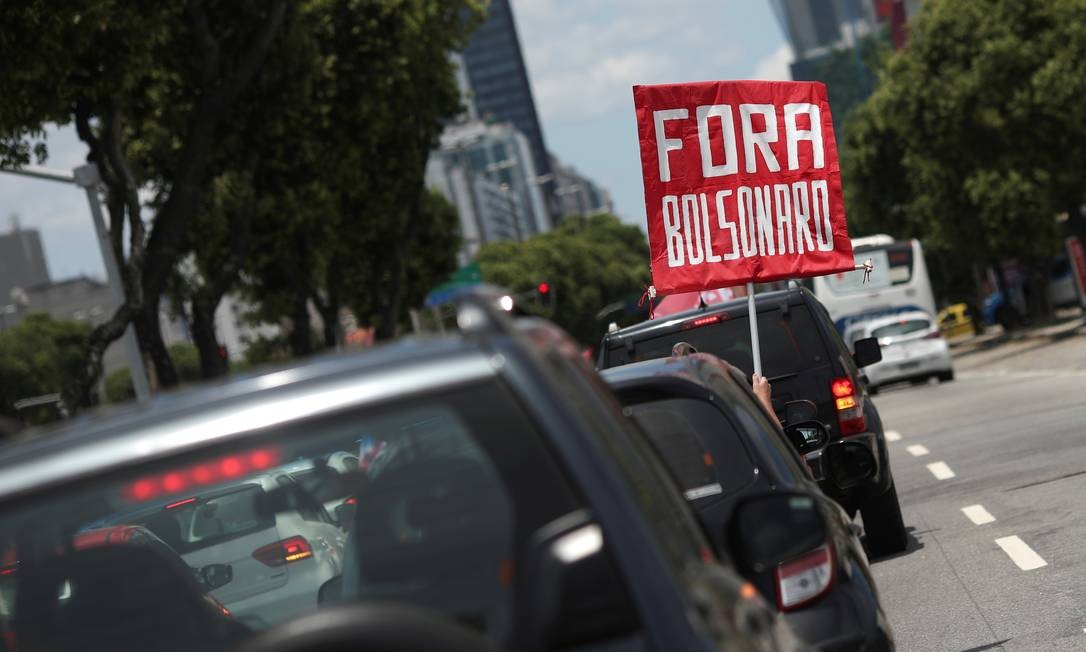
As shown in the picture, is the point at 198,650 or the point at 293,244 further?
the point at 293,244

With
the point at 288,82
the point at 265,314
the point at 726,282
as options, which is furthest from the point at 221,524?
the point at 265,314

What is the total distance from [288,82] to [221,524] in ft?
65.3

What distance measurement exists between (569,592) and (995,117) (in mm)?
40339

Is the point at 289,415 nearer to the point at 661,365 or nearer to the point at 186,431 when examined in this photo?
the point at 186,431

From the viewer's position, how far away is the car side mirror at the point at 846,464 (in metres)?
8.69

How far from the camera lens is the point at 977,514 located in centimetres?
1139

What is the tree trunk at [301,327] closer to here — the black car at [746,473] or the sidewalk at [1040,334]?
the sidewalk at [1040,334]

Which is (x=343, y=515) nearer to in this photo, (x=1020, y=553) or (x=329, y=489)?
(x=329, y=489)

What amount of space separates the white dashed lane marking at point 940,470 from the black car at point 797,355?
3.70 metres

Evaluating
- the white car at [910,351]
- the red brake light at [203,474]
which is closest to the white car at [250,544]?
the red brake light at [203,474]

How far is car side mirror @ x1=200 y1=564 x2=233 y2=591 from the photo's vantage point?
623 cm

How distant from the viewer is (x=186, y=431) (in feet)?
8.32

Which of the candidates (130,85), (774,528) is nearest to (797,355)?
(774,528)

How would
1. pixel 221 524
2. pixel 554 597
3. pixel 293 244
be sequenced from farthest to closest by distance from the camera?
pixel 293 244 → pixel 221 524 → pixel 554 597
